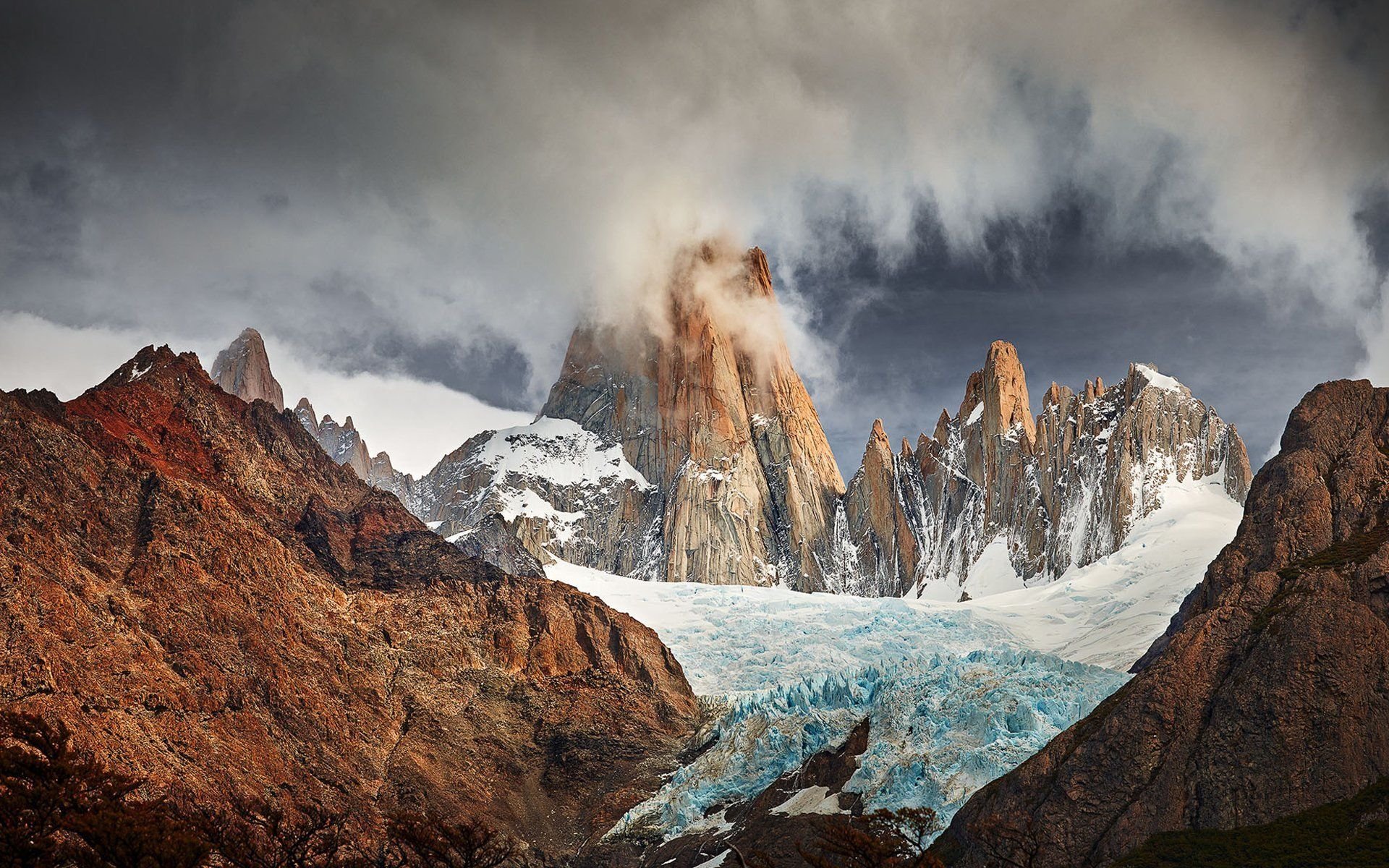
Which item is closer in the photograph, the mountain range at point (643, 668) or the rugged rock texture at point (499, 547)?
the mountain range at point (643, 668)

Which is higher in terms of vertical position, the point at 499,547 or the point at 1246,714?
the point at 499,547

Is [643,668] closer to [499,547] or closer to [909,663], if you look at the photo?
[909,663]

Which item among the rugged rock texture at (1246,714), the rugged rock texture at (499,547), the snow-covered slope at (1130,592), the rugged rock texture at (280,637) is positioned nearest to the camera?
the rugged rock texture at (1246,714)

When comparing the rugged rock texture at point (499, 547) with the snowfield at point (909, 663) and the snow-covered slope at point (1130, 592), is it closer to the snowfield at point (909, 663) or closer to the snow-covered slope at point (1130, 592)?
the snowfield at point (909, 663)

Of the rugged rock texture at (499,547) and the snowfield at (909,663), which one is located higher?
the rugged rock texture at (499,547)

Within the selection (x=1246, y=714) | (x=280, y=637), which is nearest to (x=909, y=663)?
(x=1246, y=714)

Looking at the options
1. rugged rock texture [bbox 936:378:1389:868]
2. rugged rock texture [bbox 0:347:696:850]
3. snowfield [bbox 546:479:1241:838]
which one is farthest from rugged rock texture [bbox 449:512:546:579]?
rugged rock texture [bbox 936:378:1389:868]

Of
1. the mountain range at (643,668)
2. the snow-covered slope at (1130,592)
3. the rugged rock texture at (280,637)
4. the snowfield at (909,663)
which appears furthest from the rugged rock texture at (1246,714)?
the snow-covered slope at (1130,592)
